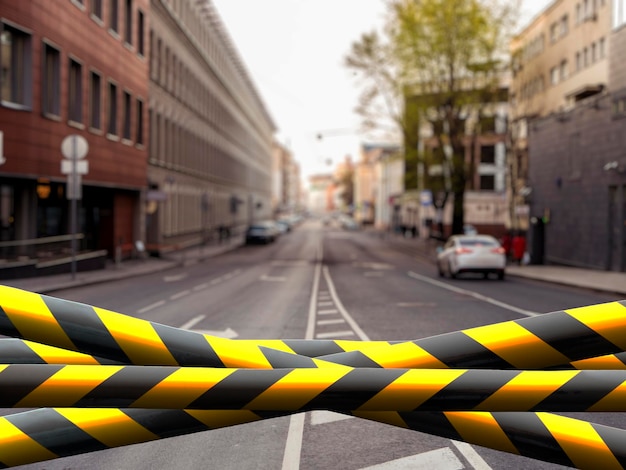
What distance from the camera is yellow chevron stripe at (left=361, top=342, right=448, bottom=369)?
295cm

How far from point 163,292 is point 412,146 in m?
30.3

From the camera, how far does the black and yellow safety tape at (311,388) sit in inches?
109

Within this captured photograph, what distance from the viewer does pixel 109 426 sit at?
9.42ft

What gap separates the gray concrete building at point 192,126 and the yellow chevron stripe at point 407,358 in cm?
3422

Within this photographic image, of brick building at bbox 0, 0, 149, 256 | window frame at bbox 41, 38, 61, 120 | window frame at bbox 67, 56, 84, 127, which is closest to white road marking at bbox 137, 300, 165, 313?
brick building at bbox 0, 0, 149, 256

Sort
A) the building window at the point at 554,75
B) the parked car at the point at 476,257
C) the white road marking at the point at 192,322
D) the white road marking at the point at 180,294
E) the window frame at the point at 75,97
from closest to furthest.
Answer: the white road marking at the point at 192,322 < the white road marking at the point at 180,294 < the parked car at the point at 476,257 < the window frame at the point at 75,97 < the building window at the point at 554,75

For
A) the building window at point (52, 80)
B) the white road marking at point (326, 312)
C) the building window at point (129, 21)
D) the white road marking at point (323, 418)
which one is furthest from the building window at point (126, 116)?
the white road marking at point (323, 418)

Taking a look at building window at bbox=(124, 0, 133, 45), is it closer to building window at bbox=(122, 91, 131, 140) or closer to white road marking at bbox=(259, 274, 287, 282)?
building window at bbox=(122, 91, 131, 140)

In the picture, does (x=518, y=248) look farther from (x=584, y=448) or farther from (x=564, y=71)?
(x=584, y=448)

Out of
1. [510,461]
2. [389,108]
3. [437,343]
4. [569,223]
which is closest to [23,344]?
[437,343]

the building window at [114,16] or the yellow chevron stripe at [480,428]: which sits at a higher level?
the building window at [114,16]

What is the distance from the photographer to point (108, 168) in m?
31.5

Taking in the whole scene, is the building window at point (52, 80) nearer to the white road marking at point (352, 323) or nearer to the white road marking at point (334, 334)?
the white road marking at point (352, 323)

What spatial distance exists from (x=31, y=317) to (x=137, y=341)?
15.3 inches
